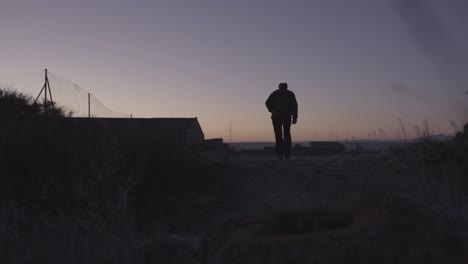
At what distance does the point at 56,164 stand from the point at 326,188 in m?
5.34

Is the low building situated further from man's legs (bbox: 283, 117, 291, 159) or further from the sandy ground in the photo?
the sandy ground

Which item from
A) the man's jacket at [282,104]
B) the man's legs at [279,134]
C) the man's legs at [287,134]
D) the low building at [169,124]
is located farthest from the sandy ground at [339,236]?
the low building at [169,124]

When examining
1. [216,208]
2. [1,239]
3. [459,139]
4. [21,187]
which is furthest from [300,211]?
[459,139]

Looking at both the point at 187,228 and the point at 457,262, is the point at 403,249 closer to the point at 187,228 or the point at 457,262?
the point at 457,262

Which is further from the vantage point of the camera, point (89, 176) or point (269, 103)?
point (269, 103)

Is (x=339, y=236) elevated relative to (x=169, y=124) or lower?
lower

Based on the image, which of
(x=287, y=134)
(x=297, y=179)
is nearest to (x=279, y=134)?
(x=287, y=134)

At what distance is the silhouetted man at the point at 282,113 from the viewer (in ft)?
41.1

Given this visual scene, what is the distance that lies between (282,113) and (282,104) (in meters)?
0.23

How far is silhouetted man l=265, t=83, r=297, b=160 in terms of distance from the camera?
494 inches

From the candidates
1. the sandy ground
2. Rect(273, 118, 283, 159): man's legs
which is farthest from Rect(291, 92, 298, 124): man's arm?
the sandy ground

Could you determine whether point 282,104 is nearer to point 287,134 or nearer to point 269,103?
point 269,103

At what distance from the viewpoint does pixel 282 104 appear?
1252 centimetres

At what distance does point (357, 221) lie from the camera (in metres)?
2.89
